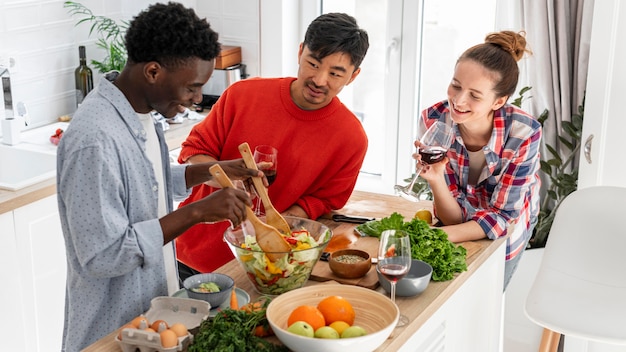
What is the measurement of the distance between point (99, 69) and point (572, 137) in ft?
7.46

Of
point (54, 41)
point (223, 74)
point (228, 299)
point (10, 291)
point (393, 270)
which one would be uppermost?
point (54, 41)

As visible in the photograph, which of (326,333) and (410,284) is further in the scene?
(410,284)

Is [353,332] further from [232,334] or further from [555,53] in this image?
[555,53]

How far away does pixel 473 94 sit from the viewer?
8.34 ft

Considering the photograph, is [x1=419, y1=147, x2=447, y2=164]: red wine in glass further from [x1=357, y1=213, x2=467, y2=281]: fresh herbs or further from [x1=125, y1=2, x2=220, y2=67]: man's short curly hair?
[x1=125, y1=2, x2=220, y2=67]: man's short curly hair

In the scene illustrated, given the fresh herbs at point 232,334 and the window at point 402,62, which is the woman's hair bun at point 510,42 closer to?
the fresh herbs at point 232,334

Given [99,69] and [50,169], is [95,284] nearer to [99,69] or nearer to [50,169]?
[50,169]

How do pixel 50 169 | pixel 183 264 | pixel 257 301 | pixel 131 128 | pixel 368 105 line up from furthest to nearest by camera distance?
1. pixel 368 105
2. pixel 50 169
3. pixel 183 264
4. pixel 257 301
5. pixel 131 128

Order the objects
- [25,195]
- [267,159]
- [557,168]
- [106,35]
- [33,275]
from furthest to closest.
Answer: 1. [106,35]
2. [557,168]
3. [33,275]
4. [25,195]
5. [267,159]

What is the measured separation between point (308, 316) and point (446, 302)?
0.62 metres

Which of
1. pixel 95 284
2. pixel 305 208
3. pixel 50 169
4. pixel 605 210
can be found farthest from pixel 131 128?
pixel 605 210

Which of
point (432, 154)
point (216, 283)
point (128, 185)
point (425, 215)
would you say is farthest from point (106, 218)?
point (425, 215)

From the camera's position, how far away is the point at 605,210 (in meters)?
3.04

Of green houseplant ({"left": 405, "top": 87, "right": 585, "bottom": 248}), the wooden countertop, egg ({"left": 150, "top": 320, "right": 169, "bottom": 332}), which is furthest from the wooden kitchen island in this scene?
the wooden countertop
